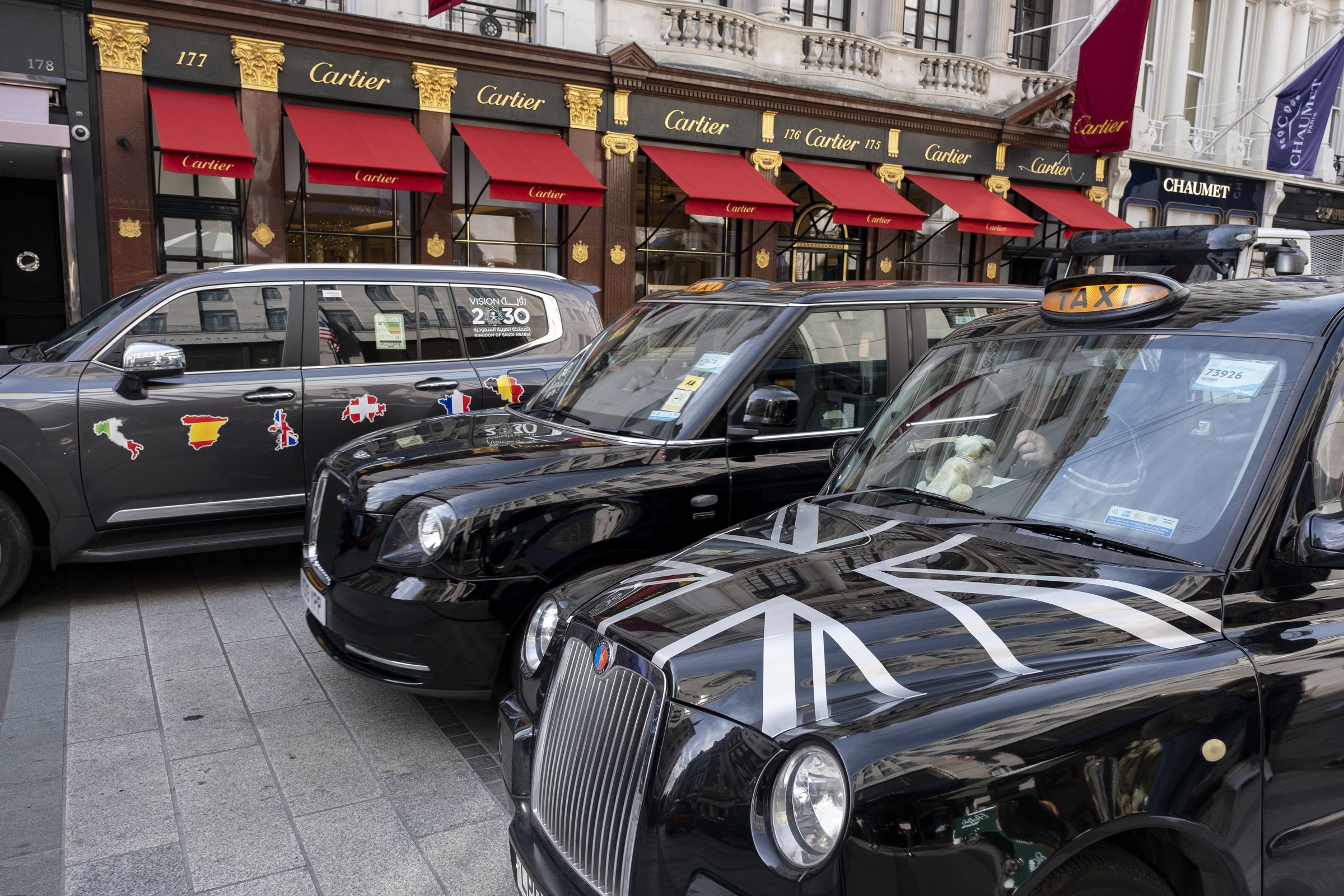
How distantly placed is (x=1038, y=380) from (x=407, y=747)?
3.00m

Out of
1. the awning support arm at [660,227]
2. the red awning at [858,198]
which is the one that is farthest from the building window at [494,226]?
the red awning at [858,198]

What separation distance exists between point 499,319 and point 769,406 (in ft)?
11.1

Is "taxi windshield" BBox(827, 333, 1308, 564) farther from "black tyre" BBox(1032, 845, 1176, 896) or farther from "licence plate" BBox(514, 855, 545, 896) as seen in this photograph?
"licence plate" BBox(514, 855, 545, 896)

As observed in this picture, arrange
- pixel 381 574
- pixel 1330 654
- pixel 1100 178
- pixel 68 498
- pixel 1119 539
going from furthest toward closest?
pixel 1100 178 → pixel 68 498 → pixel 381 574 → pixel 1119 539 → pixel 1330 654

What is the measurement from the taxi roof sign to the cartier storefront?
10.6 metres

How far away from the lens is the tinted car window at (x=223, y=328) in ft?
20.0

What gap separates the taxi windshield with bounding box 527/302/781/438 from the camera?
15.3ft

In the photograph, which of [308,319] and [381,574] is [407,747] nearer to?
[381,574]

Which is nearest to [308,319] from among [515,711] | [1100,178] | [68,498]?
[68,498]

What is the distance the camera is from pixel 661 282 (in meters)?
16.2

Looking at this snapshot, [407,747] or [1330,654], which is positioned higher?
[1330,654]

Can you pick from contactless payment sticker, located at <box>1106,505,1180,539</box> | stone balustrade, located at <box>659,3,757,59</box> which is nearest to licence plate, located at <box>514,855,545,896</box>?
contactless payment sticker, located at <box>1106,505,1180,539</box>

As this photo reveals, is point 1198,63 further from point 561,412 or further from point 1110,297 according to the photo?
point 1110,297

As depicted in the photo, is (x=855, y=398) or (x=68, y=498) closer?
(x=855, y=398)
